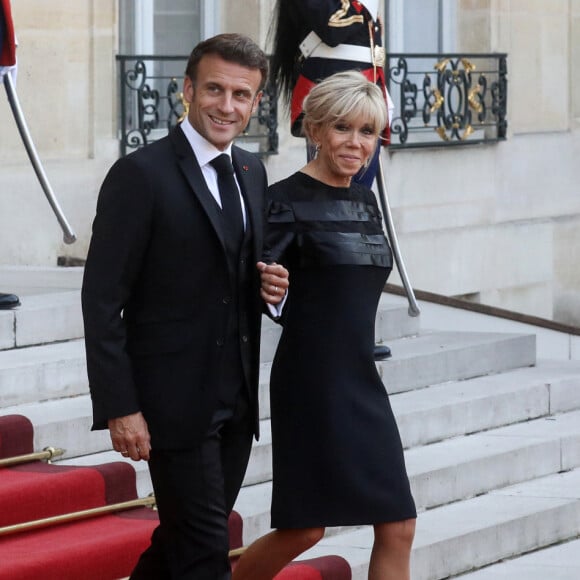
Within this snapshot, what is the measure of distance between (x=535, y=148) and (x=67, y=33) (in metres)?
4.40

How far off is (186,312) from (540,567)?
2440 mm

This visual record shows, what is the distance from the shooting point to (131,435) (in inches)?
140

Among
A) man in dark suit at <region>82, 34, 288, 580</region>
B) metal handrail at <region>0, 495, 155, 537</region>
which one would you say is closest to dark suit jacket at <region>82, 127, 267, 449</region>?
man in dark suit at <region>82, 34, 288, 580</region>

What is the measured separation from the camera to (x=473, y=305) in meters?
8.83

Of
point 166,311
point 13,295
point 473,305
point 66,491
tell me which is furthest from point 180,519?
point 473,305

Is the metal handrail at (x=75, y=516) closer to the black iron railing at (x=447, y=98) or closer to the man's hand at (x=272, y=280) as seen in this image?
the man's hand at (x=272, y=280)

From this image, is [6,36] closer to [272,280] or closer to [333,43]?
[333,43]

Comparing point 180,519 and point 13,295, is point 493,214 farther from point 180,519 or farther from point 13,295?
point 180,519

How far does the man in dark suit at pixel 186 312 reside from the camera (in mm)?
3559

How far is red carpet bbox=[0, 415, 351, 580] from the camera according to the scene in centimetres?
458

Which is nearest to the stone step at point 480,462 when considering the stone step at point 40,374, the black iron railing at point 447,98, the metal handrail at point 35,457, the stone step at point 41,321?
the metal handrail at point 35,457

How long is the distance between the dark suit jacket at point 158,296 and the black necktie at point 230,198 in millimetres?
54

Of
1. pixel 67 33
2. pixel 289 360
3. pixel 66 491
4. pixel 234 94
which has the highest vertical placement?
pixel 67 33

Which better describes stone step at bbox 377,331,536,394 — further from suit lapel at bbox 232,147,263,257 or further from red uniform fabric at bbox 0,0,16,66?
suit lapel at bbox 232,147,263,257
